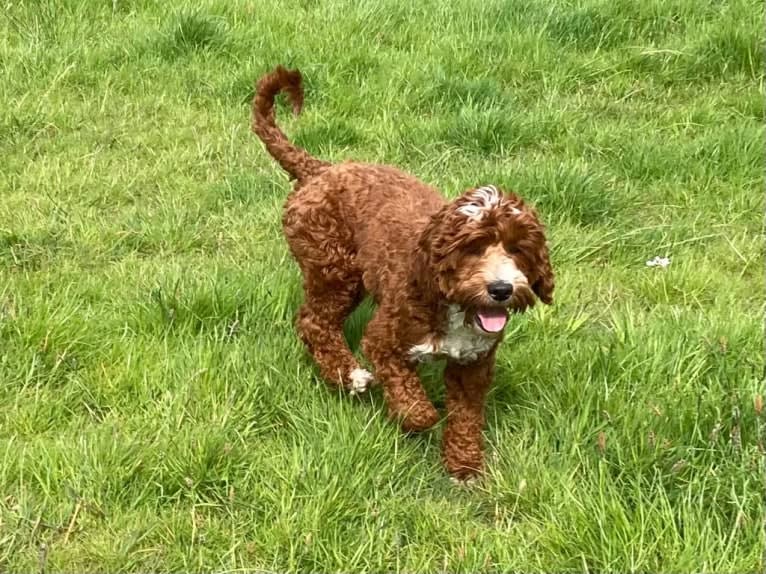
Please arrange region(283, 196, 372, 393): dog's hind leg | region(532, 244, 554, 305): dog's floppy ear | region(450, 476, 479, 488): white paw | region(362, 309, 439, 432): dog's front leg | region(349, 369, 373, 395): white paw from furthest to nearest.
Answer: region(283, 196, 372, 393): dog's hind leg
region(349, 369, 373, 395): white paw
region(362, 309, 439, 432): dog's front leg
region(450, 476, 479, 488): white paw
region(532, 244, 554, 305): dog's floppy ear

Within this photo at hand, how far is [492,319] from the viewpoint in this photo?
315cm

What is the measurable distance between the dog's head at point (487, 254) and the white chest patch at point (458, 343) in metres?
0.16

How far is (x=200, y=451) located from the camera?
3238 millimetres

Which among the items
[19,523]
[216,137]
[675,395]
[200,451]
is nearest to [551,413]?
[675,395]

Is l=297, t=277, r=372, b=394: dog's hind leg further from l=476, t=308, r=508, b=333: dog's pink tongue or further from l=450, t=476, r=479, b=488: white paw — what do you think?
l=476, t=308, r=508, b=333: dog's pink tongue

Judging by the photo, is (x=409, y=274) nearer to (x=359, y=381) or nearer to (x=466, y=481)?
(x=359, y=381)

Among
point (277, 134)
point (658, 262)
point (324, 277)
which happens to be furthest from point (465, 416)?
point (658, 262)

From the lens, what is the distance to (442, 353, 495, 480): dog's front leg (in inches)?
135

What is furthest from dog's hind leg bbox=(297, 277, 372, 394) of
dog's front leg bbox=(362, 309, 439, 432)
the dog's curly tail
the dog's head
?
the dog's head

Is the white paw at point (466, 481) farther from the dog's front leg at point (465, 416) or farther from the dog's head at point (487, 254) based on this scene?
the dog's head at point (487, 254)

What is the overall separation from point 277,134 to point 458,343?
1.63 meters

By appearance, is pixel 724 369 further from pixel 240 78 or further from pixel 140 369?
pixel 240 78

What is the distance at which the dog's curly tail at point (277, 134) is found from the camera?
4430mm

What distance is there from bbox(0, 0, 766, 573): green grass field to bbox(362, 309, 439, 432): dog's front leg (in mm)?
92
